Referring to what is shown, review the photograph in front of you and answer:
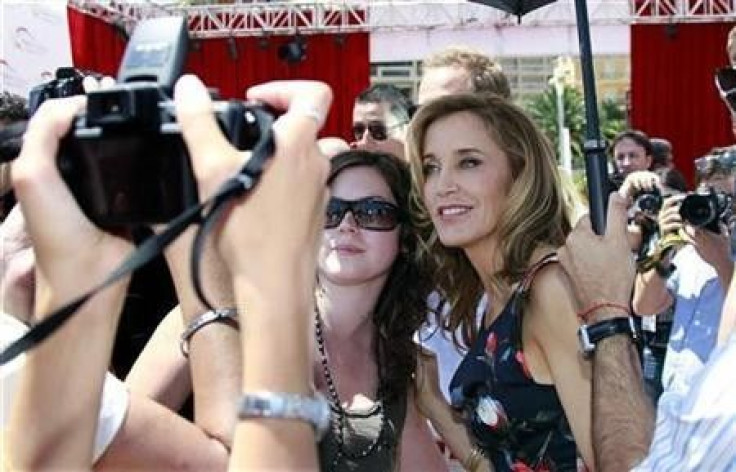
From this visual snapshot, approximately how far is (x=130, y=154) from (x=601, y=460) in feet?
3.44

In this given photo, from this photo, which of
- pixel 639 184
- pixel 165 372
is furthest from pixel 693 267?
pixel 165 372

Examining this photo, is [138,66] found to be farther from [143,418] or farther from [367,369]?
[367,369]

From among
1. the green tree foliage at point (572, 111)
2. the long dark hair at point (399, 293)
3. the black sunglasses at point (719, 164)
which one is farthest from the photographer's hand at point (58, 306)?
the green tree foliage at point (572, 111)

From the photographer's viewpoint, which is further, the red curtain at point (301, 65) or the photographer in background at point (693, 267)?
the red curtain at point (301, 65)

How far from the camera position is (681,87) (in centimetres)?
1080

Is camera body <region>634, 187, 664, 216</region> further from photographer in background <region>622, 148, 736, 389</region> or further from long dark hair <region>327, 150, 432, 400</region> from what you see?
long dark hair <region>327, 150, 432, 400</region>

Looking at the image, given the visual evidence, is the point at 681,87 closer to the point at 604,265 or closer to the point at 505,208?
the point at 505,208

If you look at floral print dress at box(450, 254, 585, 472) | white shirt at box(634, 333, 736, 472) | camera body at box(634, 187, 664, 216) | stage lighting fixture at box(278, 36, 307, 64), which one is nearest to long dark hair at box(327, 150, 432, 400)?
floral print dress at box(450, 254, 585, 472)

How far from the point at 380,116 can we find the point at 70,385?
295 centimetres

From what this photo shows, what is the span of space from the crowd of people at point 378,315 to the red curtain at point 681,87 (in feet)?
24.4

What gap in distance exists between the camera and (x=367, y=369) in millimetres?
2385

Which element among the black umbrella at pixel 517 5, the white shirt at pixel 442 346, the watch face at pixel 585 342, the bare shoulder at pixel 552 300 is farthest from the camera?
the black umbrella at pixel 517 5

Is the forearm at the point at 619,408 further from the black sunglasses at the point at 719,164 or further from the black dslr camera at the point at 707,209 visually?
the black sunglasses at the point at 719,164

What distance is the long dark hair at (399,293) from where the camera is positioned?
2416 mm
